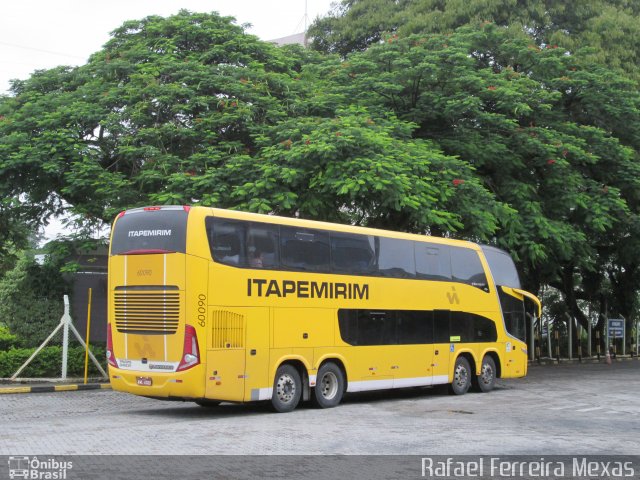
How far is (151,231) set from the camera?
13.5 m

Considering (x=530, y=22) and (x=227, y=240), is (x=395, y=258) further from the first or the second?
(x=530, y=22)

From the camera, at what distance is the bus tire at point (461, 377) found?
1923cm

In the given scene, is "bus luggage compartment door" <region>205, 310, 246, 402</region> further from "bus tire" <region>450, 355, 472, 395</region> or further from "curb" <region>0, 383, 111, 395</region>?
"bus tire" <region>450, 355, 472, 395</region>

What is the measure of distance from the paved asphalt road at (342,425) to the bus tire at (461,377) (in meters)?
0.39

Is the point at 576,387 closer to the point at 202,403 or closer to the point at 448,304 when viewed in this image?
the point at 448,304

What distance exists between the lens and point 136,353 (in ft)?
44.5

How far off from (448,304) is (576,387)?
4903 millimetres

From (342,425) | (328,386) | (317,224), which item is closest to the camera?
(342,425)

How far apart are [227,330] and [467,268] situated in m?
7.82

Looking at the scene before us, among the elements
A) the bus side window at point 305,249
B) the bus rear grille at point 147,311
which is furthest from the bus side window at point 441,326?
the bus rear grille at point 147,311

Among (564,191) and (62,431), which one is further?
(564,191)

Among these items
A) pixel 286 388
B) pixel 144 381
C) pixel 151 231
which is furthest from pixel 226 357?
pixel 151 231

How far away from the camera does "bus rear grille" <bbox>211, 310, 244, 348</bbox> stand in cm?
1336

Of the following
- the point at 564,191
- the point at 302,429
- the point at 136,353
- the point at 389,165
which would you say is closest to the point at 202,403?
the point at 136,353
